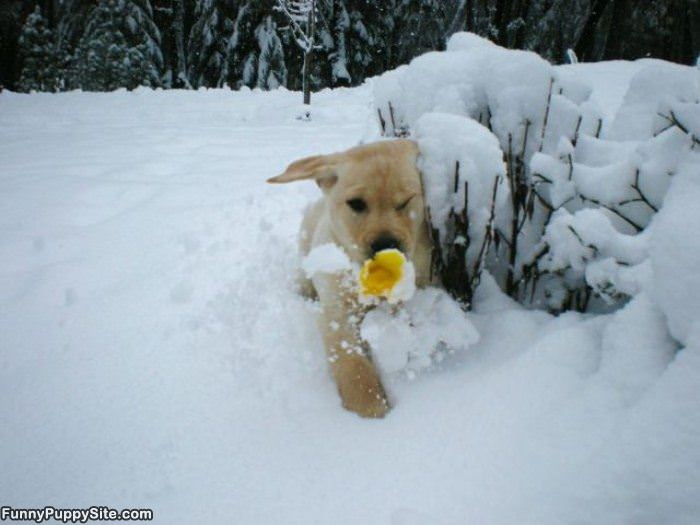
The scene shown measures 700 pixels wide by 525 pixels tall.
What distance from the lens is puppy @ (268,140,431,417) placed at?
6.62ft

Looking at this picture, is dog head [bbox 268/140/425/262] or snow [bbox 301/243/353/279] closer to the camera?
dog head [bbox 268/140/425/262]

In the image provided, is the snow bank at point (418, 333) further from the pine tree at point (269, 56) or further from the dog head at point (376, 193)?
the pine tree at point (269, 56)

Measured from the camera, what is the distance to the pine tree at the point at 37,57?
20.9 m

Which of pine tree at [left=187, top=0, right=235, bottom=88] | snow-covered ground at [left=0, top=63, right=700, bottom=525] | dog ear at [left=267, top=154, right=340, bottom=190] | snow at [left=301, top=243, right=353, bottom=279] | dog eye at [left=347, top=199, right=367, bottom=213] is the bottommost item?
snow-covered ground at [left=0, top=63, right=700, bottom=525]

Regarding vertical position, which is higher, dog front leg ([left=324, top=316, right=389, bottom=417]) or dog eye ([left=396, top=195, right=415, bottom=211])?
dog eye ([left=396, top=195, right=415, bottom=211])

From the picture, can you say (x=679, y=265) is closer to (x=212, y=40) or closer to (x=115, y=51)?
(x=212, y=40)

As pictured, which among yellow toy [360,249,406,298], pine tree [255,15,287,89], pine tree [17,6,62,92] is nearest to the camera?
yellow toy [360,249,406,298]

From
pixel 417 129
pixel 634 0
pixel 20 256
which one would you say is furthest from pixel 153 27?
pixel 417 129

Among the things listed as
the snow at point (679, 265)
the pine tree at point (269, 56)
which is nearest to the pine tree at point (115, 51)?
the pine tree at point (269, 56)

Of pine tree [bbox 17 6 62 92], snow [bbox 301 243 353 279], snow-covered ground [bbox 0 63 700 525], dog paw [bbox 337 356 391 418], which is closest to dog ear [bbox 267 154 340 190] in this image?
snow [bbox 301 243 353 279]

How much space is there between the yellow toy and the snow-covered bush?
38cm

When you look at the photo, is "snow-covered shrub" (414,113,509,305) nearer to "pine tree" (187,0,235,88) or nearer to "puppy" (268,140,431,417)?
"puppy" (268,140,431,417)

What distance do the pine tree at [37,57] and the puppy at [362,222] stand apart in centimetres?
2547

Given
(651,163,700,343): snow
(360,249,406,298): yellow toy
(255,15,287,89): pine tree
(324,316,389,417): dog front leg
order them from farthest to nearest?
(255,15,287,89): pine tree < (324,316,389,417): dog front leg < (360,249,406,298): yellow toy < (651,163,700,343): snow
